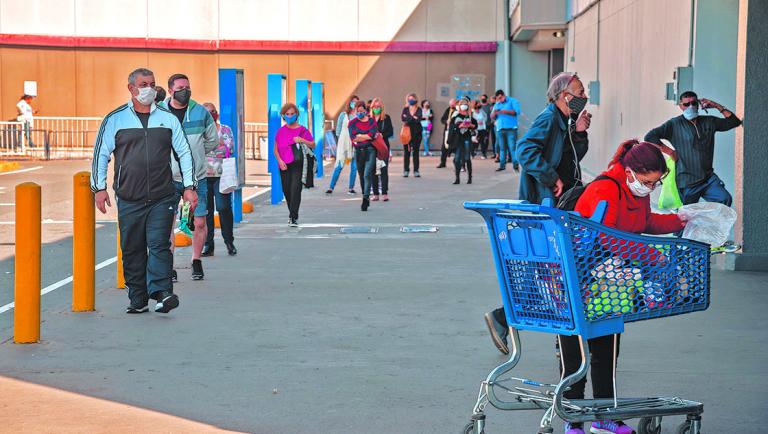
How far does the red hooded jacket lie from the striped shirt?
6.05m

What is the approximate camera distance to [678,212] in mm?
6266

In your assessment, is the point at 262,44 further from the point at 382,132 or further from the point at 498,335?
the point at 498,335

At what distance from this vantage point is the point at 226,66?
132ft

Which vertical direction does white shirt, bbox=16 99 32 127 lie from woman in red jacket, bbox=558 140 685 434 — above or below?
above

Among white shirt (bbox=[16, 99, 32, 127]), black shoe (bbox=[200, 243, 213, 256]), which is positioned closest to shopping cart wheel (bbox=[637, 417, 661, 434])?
black shoe (bbox=[200, 243, 213, 256])

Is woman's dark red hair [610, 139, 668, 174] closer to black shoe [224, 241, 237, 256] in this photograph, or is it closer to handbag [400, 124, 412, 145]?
black shoe [224, 241, 237, 256]

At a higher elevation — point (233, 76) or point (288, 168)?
point (233, 76)

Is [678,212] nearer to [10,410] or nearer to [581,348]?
[581,348]

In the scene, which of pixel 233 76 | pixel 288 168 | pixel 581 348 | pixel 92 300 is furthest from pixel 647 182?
pixel 233 76

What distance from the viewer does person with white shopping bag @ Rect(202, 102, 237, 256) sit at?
41.0ft

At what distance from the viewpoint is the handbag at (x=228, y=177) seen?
13.0m

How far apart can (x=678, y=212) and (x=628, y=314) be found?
90cm

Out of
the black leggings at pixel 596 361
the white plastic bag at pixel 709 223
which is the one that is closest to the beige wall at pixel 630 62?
the white plastic bag at pixel 709 223

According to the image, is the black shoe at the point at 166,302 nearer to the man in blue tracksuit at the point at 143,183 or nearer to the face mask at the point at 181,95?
the man in blue tracksuit at the point at 143,183
